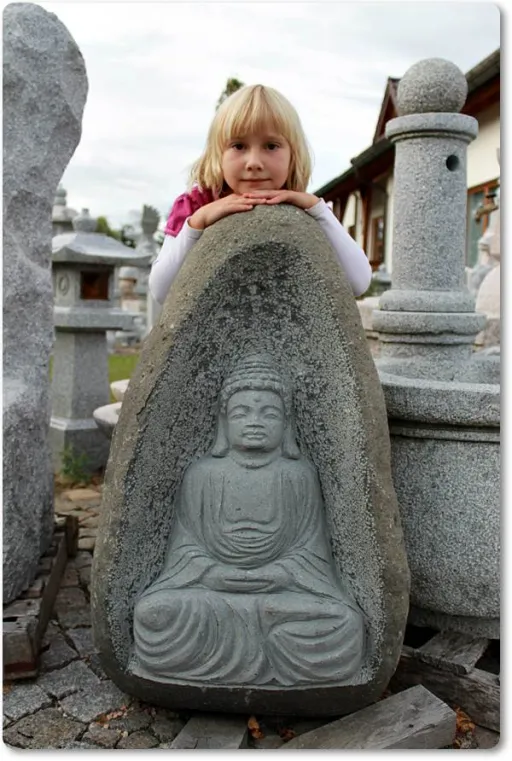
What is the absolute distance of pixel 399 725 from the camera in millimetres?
2012

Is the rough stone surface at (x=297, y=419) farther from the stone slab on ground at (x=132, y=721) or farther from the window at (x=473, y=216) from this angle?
the window at (x=473, y=216)

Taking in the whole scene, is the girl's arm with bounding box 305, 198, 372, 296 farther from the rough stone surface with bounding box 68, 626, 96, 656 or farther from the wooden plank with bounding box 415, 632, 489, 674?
the rough stone surface with bounding box 68, 626, 96, 656

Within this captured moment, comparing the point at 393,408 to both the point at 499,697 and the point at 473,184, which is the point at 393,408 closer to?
the point at 499,697

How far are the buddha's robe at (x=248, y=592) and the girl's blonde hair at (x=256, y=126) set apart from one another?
92 centimetres

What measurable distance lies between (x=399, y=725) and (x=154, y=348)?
132 cm

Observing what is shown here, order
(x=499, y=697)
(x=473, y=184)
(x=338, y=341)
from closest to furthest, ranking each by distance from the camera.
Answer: (x=338, y=341)
(x=499, y=697)
(x=473, y=184)

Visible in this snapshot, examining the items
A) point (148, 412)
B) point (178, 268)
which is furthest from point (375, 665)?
point (178, 268)

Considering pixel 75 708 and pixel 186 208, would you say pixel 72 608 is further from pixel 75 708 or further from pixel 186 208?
pixel 186 208

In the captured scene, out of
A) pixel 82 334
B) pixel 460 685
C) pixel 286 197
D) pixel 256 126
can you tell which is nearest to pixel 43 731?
pixel 460 685

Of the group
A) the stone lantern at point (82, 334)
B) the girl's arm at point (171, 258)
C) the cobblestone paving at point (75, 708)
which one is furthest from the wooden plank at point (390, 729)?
the stone lantern at point (82, 334)

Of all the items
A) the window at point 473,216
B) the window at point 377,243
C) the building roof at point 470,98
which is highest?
the building roof at point 470,98

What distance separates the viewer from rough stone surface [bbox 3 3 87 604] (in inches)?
100

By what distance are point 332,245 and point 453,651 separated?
1435mm

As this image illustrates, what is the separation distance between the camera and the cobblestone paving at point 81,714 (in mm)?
2072
